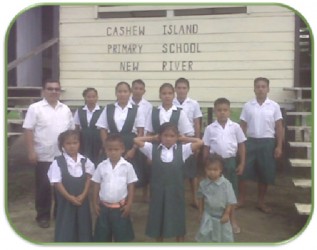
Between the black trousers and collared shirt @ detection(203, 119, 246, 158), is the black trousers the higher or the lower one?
the lower one

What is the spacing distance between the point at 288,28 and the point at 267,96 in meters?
0.32

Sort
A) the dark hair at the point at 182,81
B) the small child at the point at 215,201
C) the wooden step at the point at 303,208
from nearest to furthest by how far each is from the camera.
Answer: the wooden step at the point at 303,208, the small child at the point at 215,201, the dark hair at the point at 182,81

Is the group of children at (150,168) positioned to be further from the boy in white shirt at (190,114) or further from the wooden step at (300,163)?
the wooden step at (300,163)

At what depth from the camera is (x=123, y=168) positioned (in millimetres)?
2482

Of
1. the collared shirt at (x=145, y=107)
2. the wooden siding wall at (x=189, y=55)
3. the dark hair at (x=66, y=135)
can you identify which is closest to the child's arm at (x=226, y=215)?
the wooden siding wall at (x=189, y=55)

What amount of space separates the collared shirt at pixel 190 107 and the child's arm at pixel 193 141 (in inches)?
3.8

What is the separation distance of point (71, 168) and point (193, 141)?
570mm

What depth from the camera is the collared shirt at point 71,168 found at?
2477mm

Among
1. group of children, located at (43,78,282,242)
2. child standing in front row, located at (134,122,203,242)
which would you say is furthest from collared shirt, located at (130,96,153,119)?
child standing in front row, located at (134,122,203,242)

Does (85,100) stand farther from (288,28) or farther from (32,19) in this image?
(288,28)

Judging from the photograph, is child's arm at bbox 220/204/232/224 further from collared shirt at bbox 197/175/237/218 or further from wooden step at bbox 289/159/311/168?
wooden step at bbox 289/159/311/168

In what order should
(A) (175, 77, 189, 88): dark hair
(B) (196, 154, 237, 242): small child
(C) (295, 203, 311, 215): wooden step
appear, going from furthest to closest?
(A) (175, 77, 189, 88): dark hair < (B) (196, 154, 237, 242): small child < (C) (295, 203, 311, 215): wooden step

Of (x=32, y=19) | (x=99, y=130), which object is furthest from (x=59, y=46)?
(x=99, y=130)

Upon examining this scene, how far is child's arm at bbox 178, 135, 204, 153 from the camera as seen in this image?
247 cm
